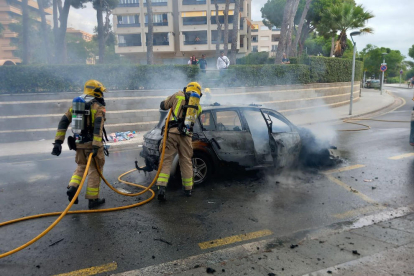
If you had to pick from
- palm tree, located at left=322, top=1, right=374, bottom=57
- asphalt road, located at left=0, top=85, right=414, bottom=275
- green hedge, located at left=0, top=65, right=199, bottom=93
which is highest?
palm tree, located at left=322, top=1, right=374, bottom=57

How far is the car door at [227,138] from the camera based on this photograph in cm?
561

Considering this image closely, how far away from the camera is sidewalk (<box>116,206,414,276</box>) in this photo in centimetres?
305

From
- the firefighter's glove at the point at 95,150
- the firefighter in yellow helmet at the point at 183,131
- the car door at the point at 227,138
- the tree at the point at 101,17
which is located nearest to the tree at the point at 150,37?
the tree at the point at 101,17

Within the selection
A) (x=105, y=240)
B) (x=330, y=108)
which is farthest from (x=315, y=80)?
(x=105, y=240)

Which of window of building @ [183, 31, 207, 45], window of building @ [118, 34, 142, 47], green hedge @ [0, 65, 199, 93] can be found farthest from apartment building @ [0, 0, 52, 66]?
green hedge @ [0, 65, 199, 93]

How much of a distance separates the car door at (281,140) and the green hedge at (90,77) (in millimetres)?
7667

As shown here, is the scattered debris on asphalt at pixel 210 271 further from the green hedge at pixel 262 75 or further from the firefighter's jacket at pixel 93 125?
the green hedge at pixel 262 75

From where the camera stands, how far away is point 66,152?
30.8ft

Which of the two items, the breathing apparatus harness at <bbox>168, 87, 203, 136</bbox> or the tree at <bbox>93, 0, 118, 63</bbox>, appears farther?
the tree at <bbox>93, 0, 118, 63</bbox>

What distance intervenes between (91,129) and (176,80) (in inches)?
361

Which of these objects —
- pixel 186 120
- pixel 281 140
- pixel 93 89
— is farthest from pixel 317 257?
pixel 93 89

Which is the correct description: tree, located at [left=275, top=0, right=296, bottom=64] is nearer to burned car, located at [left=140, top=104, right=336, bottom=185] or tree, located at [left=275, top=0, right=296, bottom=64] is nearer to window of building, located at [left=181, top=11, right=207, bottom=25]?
burned car, located at [left=140, top=104, right=336, bottom=185]

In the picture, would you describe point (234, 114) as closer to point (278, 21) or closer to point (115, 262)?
point (115, 262)

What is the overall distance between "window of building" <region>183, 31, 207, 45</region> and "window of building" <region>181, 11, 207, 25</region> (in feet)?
4.40
